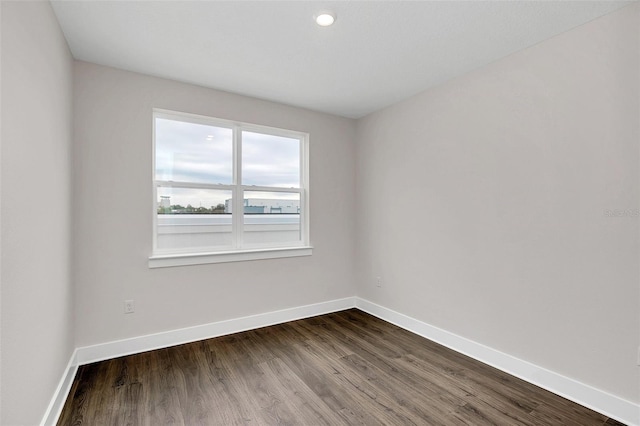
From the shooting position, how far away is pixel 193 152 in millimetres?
3186

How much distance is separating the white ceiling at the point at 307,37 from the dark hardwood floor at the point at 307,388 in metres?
2.55

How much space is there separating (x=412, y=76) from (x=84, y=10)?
2.53 meters

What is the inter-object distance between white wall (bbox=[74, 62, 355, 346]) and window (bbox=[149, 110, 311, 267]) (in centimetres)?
12

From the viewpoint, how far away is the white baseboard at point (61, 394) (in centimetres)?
177

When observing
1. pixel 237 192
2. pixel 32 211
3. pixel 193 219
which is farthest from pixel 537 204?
pixel 32 211

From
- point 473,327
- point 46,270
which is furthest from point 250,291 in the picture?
point 473,327

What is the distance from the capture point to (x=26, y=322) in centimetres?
147

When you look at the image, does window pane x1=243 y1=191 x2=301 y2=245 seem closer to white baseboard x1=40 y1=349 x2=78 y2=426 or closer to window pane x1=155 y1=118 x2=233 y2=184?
window pane x1=155 y1=118 x2=233 y2=184

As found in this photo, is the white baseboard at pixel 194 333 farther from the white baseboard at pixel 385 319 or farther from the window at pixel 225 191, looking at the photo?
the window at pixel 225 191

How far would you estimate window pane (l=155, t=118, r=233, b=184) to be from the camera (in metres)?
3.04

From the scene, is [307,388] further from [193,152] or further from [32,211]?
[193,152]

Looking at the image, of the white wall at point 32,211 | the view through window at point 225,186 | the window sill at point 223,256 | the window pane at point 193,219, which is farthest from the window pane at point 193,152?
the white wall at point 32,211

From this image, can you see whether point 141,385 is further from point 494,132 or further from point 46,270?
point 494,132

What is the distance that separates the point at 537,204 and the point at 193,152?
3127mm
